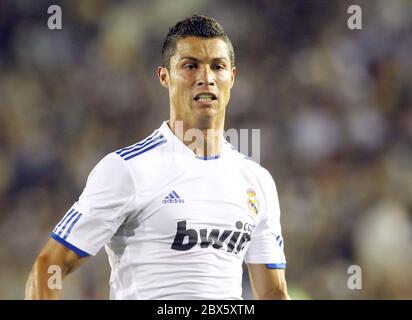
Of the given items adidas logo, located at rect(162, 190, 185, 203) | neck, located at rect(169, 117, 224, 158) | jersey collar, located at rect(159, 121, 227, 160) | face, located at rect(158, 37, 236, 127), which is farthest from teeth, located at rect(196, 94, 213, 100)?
adidas logo, located at rect(162, 190, 185, 203)

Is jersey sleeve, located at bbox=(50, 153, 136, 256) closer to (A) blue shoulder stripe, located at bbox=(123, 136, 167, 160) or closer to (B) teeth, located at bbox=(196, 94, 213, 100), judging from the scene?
(A) blue shoulder stripe, located at bbox=(123, 136, 167, 160)

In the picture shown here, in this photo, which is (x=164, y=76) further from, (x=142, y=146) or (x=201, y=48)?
(x=142, y=146)

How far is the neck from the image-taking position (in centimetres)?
352

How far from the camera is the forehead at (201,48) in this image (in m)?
3.46

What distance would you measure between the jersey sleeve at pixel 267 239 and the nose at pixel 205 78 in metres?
0.61

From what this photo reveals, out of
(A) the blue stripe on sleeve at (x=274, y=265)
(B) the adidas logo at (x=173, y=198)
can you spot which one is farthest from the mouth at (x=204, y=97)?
(A) the blue stripe on sleeve at (x=274, y=265)

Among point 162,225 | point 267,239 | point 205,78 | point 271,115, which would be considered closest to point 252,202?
point 267,239

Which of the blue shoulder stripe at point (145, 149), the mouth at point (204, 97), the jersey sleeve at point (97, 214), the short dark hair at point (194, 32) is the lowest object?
the jersey sleeve at point (97, 214)

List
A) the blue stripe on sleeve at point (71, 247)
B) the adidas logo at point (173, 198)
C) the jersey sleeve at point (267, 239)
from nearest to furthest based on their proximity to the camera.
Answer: the blue stripe on sleeve at point (71, 247)
the adidas logo at point (173, 198)
the jersey sleeve at point (267, 239)

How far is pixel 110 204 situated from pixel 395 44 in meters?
4.54

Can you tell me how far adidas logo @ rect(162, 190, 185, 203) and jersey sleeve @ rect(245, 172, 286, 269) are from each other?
50 centimetres

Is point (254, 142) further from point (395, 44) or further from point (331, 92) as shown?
point (395, 44)

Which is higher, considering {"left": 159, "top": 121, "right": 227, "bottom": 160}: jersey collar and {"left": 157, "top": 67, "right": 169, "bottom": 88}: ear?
{"left": 157, "top": 67, "right": 169, "bottom": 88}: ear

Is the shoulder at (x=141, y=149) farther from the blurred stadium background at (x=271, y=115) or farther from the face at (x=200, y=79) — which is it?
the blurred stadium background at (x=271, y=115)
